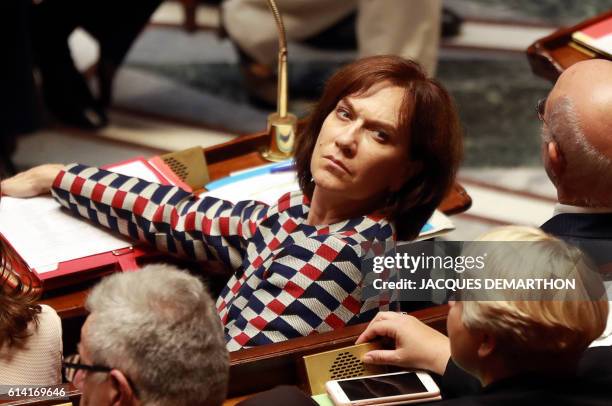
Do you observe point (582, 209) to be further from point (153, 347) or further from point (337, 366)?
point (153, 347)

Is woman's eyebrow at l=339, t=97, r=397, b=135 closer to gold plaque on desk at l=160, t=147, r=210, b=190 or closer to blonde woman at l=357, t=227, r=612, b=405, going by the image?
blonde woman at l=357, t=227, r=612, b=405

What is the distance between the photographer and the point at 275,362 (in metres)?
1.78

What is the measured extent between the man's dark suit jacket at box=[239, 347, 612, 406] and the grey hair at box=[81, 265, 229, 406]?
0.19 metres

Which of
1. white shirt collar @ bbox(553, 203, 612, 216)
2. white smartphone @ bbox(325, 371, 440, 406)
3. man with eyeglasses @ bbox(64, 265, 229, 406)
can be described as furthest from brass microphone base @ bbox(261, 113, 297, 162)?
man with eyeglasses @ bbox(64, 265, 229, 406)

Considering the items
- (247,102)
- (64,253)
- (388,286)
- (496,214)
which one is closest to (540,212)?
(496,214)

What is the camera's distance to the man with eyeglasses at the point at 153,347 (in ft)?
4.51

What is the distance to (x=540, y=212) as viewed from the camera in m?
3.55

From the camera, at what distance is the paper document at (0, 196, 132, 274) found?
2.12 m

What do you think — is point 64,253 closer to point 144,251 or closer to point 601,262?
point 144,251

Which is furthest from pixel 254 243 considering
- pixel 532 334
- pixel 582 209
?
pixel 532 334

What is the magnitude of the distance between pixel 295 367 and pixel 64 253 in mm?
627

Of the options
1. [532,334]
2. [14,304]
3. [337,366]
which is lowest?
[337,366]

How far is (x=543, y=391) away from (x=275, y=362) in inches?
20.3

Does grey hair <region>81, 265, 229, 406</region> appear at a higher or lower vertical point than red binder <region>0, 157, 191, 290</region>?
higher
